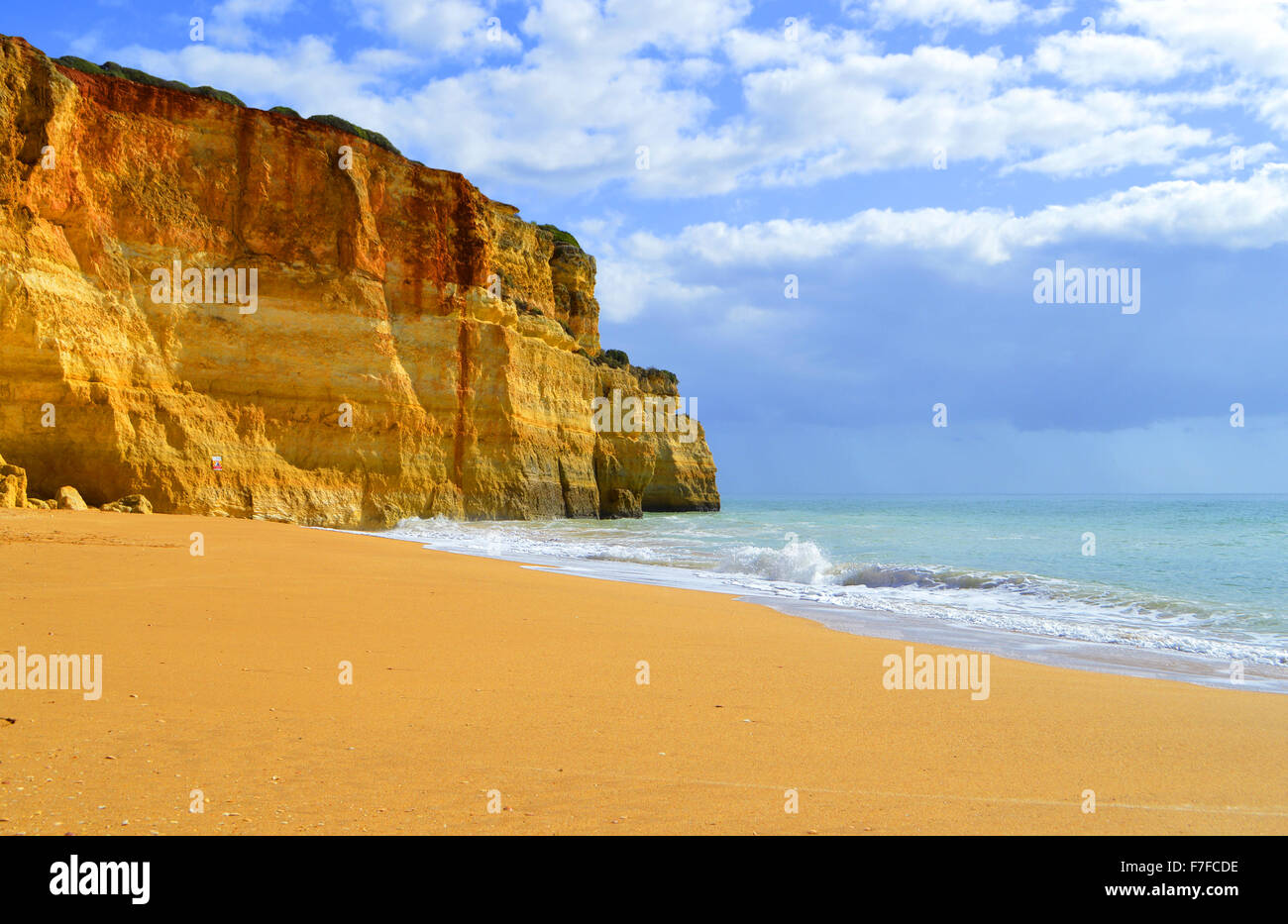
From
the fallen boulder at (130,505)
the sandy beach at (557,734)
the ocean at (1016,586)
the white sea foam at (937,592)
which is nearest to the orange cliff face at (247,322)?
the fallen boulder at (130,505)

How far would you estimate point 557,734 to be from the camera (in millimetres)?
3475

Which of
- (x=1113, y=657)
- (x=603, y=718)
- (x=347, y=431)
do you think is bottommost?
(x=1113, y=657)

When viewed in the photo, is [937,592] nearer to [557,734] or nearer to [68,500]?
[557,734]

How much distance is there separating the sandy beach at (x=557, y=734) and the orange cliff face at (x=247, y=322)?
13.4 m

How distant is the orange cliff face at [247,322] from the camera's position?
17734 millimetres

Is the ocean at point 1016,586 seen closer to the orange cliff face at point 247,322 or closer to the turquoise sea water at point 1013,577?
the turquoise sea water at point 1013,577

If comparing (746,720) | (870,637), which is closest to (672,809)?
(746,720)

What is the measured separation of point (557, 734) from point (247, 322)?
21491 millimetres

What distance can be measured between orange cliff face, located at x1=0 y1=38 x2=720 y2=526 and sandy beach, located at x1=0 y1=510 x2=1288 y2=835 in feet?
44.0

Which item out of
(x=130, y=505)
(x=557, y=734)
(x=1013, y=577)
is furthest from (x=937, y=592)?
(x=130, y=505)

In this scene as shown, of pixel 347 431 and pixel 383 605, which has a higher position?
pixel 347 431
